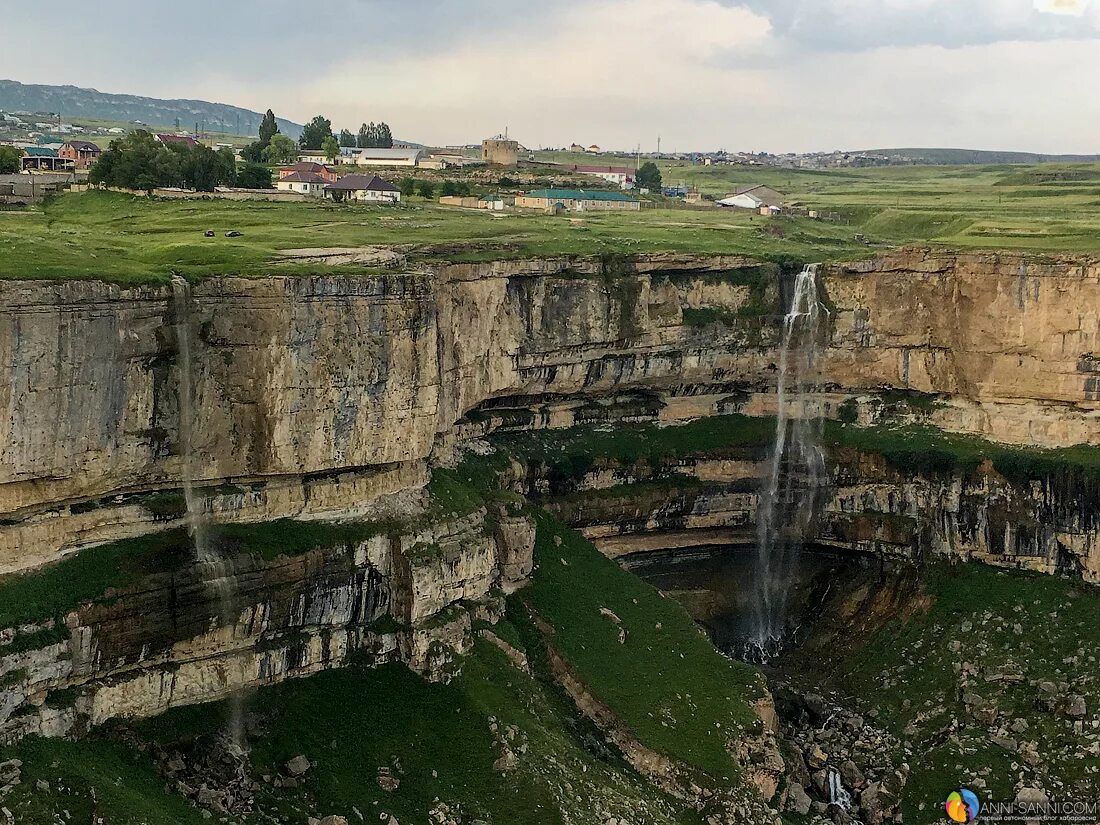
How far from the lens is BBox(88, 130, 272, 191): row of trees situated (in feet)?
209

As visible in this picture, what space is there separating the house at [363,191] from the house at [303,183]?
81 centimetres

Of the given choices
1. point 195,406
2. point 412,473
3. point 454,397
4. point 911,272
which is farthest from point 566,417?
point 195,406

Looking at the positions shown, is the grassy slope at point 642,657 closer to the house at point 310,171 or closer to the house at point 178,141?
the house at point 310,171

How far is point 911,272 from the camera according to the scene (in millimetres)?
53969

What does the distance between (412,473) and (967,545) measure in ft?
77.3

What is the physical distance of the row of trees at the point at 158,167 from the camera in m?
63.6

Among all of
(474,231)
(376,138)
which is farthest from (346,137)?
(474,231)

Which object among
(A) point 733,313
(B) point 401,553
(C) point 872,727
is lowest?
(C) point 872,727

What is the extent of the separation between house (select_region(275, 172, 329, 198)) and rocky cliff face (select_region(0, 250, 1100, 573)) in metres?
27.1

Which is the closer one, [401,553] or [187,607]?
[187,607]

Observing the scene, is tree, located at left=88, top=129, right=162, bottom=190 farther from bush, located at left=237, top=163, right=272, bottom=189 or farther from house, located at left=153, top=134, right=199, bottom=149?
house, located at left=153, top=134, right=199, bottom=149

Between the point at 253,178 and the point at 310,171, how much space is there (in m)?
5.86

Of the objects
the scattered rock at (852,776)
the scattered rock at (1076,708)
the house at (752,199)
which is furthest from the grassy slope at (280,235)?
the scattered rock at (1076,708)

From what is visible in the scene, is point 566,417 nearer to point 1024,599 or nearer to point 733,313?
point 733,313
